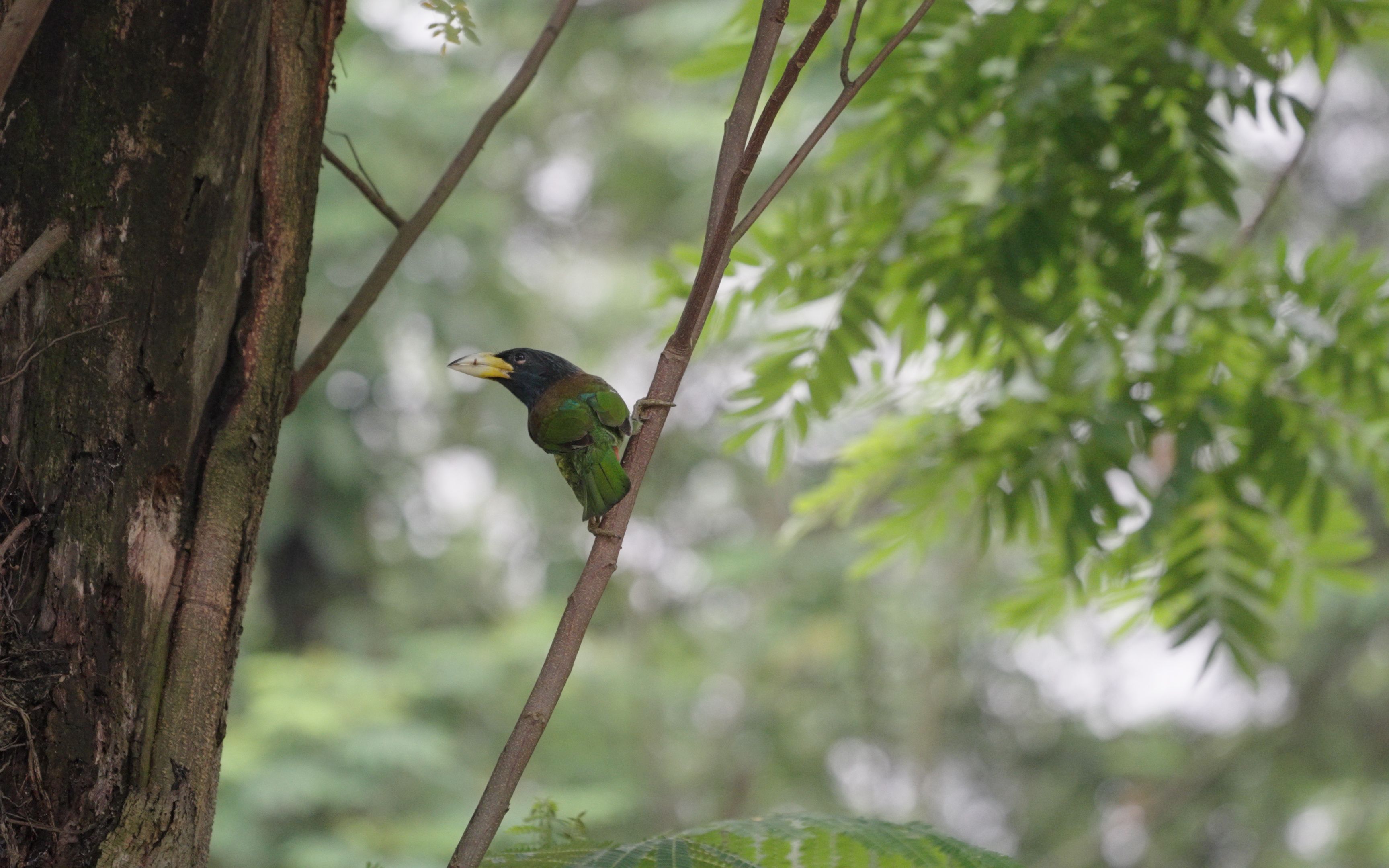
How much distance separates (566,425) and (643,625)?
10387 mm

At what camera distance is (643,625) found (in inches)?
497

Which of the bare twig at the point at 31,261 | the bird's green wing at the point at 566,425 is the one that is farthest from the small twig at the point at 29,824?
the bird's green wing at the point at 566,425

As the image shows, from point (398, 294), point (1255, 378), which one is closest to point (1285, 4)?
point (1255, 378)

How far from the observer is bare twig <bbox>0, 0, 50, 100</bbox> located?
126 cm

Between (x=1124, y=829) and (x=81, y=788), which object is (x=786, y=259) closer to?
(x=81, y=788)

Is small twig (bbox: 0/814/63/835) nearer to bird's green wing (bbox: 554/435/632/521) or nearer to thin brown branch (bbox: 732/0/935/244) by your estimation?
bird's green wing (bbox: 554/435/632/521)

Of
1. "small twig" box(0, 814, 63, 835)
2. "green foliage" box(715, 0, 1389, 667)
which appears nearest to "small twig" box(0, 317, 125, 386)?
Result: "small twig" box(0, 814, 63, 835)

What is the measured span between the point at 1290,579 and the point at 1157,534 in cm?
92

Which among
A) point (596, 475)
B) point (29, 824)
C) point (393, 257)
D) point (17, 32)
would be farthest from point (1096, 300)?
point (29, 824)

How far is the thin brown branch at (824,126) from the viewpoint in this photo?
4.91ft

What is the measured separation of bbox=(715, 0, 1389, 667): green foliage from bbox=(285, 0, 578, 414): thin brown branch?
1041mm

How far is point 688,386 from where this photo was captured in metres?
12.4

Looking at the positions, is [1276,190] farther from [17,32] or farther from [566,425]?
[17,32]

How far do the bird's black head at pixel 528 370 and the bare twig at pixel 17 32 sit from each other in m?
1.38
